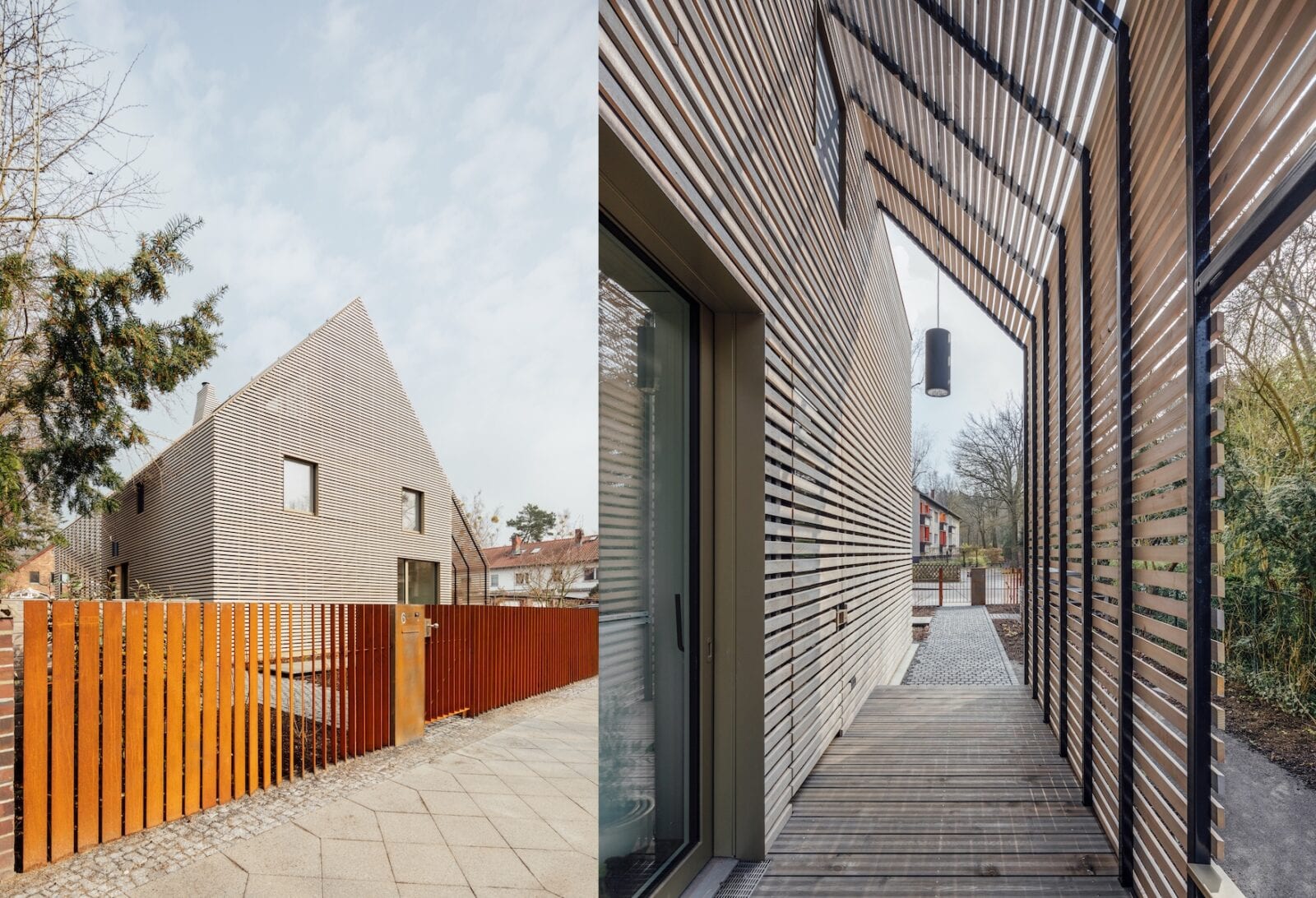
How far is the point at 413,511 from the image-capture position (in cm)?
142

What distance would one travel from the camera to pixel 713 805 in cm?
297

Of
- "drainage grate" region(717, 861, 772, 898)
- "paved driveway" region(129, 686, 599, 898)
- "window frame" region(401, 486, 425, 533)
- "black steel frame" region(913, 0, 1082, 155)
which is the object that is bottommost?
"drainage grate" region(717, 861, 772, 898)

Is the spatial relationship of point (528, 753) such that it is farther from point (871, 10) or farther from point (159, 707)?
point (871, 10)

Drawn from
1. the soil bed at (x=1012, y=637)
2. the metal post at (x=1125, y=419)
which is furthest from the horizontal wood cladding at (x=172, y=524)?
the soil bed at (x=1012, y=637)

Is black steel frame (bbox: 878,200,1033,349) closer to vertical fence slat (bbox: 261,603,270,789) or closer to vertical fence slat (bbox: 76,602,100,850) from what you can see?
vertical fence slat (bbox: 261,603,270,789)

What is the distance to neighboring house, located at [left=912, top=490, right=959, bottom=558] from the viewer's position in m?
35.2

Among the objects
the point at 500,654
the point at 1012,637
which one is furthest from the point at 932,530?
the point at 500,654

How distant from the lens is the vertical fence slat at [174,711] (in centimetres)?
112

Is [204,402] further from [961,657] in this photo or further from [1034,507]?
[961,657]

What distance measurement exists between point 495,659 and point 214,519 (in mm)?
815

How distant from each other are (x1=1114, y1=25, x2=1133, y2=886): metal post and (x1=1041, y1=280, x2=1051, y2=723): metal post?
2.74m

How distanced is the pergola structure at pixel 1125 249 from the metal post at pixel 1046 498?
0.03m

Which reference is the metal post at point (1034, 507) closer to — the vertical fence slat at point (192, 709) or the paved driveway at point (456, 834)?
the paved driveway at point (456, 834)

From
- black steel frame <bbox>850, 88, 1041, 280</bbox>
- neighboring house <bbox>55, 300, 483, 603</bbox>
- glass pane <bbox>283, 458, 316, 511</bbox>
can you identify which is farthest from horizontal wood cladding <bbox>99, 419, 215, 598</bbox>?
black steel frame <bbox>850, 88, 1041, 280</bbox>
